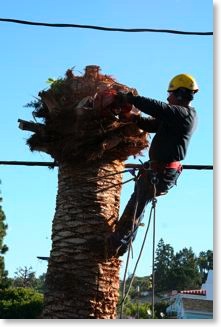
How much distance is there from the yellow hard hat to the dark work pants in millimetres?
608

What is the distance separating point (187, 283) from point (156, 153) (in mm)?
57968

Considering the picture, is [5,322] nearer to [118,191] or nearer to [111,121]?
[118,191]

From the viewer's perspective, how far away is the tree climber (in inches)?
158

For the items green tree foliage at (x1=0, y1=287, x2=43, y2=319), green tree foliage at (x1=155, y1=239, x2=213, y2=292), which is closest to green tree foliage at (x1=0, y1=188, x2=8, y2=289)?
green tree foliage at (x1=0, y1=287, x2=43, y2=319)

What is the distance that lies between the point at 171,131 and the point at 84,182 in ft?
2.37

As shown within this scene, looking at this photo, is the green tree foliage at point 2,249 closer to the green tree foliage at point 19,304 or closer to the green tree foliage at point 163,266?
the green tree foliage at point 19,304

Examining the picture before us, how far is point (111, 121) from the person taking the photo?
409cm

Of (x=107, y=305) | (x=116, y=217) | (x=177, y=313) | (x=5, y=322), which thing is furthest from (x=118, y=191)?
(x=177, y=313)

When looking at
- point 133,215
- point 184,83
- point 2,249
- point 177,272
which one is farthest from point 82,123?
point 177,272

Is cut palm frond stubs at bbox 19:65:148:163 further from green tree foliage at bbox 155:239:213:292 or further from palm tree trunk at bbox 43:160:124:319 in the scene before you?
green tree foliage at bbox 155:239:213:292

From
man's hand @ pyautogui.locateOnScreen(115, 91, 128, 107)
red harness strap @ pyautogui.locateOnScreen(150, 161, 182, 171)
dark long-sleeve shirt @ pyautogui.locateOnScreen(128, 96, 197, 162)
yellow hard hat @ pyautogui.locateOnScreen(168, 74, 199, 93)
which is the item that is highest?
yellow hard hat @ pyautogui.locateOnScreen(168, 74, 199, 93)

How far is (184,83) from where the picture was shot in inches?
171

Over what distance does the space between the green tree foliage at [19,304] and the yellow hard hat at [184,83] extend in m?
18.5

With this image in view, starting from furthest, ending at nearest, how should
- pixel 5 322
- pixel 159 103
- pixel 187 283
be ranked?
pixel 187 283 → pixel 159 103 → pixel 5 322
